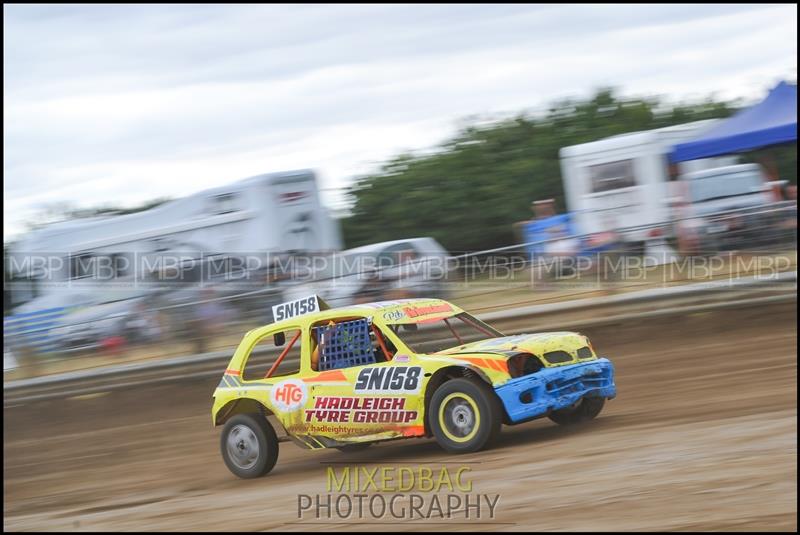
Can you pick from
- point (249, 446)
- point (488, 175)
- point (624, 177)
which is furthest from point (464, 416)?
point (488, 175)

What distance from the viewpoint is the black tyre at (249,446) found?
349 inches

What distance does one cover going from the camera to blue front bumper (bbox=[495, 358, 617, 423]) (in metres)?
7.73

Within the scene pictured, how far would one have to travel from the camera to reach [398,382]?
8.19 metres

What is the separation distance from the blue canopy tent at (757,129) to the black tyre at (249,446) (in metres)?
8.85

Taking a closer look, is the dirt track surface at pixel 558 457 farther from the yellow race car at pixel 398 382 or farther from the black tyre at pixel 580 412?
the yellow race car at pixel 398 382

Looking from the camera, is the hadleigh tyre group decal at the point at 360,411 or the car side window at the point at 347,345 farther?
the car side window at the point at 347,345

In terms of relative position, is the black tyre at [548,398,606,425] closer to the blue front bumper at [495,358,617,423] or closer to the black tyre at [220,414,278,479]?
the blue front bumper at [495,358,617,423]

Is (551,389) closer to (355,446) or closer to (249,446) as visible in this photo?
(355,446)

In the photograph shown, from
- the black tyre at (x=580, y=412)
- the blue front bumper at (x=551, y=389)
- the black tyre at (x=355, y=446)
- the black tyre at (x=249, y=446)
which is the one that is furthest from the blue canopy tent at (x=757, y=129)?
the black tyre at (x=249, y=446)

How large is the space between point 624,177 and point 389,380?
10566 millimetres

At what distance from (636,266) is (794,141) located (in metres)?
3.54

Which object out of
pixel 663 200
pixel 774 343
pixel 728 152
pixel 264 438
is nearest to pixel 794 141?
pixel 728 152

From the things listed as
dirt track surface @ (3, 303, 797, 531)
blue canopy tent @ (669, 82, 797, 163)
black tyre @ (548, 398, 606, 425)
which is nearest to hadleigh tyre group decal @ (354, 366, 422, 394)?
dirt track surface @ (3, 303, 797, 531)

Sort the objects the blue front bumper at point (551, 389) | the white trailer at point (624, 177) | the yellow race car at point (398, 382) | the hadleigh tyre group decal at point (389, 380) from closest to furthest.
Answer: the blue front bumper at point (551, 389), the yellow race car at point (398, 382), the hadleigh tyre group decal at point (389, 380), the white trailer at point (624, 177)
